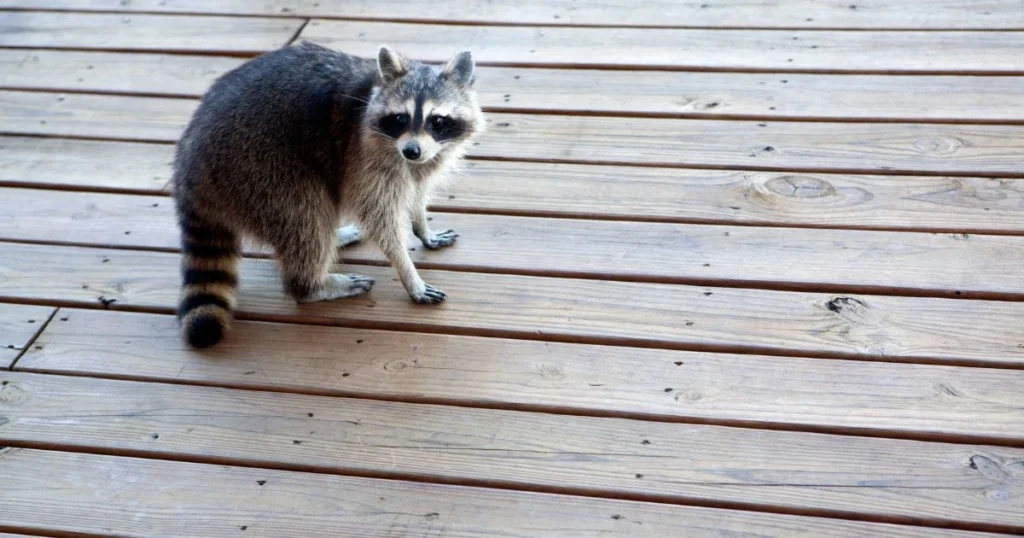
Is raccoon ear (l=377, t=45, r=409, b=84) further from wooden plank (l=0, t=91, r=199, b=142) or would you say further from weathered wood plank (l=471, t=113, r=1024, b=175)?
wooden plank (l=0, t=91, r=199, b=142)

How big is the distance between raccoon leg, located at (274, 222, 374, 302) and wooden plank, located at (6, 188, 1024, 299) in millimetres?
171

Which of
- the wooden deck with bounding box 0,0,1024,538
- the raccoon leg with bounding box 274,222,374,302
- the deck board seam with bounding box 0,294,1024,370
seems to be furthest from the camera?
the raccoon leg with bounding box 274,222,374,302

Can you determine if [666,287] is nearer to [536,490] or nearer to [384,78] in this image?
[536,490]

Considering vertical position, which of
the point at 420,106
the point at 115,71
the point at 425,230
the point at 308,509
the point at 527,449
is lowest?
the point at 308,509

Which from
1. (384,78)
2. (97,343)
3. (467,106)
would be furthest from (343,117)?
(97,343)

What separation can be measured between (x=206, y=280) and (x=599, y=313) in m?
0.90

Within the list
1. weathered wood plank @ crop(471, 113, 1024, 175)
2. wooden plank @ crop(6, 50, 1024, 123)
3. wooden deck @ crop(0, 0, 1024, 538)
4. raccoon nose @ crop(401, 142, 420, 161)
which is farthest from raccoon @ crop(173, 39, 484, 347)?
wooden plank @ crop(6, 50, 1024, 123)

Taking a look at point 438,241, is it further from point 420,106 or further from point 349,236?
point 420,106

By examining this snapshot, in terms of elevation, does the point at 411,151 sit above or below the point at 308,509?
above

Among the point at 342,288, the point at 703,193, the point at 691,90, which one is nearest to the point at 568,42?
the point at 691,90

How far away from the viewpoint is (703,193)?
8.32 ft

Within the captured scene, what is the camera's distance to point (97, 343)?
7.39ft

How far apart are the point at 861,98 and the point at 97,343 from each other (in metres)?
2.13

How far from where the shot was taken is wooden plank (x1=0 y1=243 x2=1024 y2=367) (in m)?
2.09
